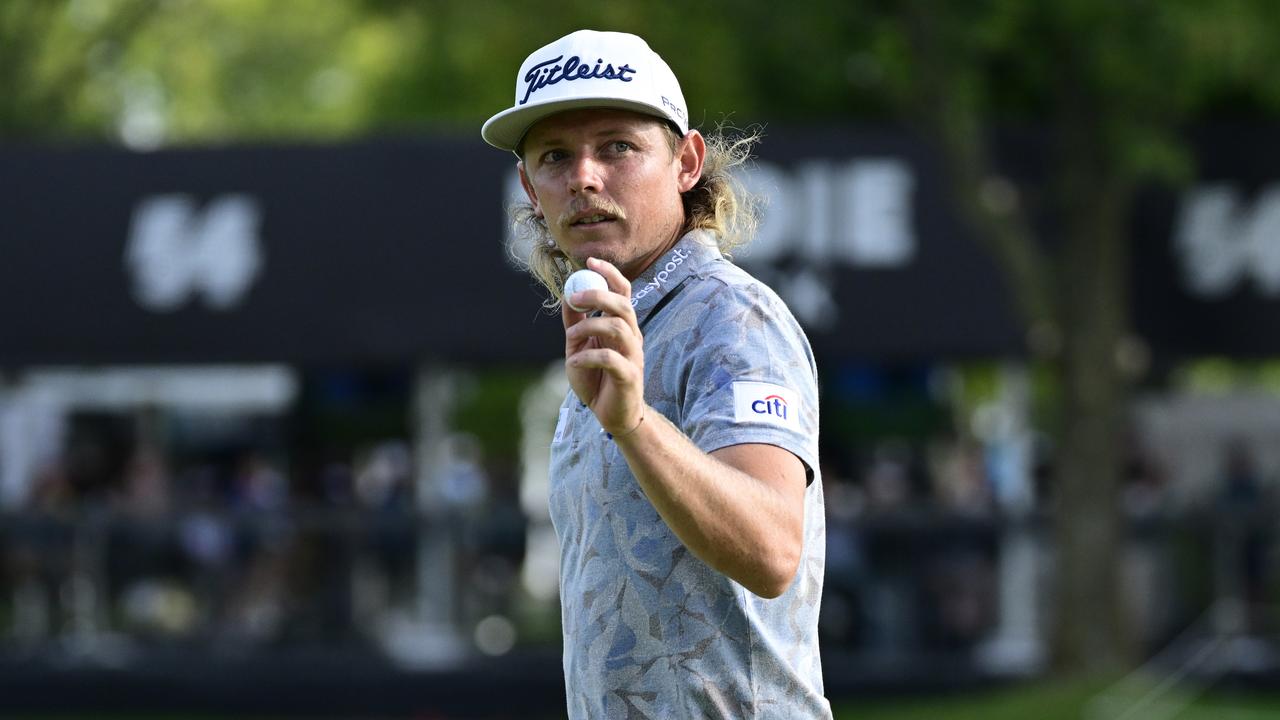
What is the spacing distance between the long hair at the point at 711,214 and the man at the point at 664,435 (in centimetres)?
6

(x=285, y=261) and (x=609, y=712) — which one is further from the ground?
(x=285, y=261)

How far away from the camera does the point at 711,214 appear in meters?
3.35

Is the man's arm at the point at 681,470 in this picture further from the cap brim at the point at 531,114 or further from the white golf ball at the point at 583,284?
the cap brim at the point at 531,114

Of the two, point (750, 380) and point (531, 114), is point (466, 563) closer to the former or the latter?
point (531, 114)

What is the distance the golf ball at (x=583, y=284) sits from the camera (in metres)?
2.68

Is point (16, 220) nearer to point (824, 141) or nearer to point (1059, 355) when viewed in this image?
point (824, 141)

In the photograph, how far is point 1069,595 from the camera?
14.6 metres

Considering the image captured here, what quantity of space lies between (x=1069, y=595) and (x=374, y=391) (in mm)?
6354

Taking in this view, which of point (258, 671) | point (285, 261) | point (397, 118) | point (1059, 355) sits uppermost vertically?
point (397, 118)

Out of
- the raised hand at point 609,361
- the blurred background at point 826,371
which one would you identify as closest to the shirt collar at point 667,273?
the raised hand at point 609,361

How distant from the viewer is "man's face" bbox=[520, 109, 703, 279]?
309 centimetres

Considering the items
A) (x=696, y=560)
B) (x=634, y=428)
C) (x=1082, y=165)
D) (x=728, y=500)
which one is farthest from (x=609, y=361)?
(x=1082, y=165)

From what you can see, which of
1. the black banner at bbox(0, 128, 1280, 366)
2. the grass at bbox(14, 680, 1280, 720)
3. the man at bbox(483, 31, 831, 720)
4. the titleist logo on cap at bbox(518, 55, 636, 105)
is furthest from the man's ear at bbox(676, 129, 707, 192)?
the black banner at bbox(0, 128, 1280, 366)

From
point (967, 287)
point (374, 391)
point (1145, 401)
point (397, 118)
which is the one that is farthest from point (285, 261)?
point (397, 118)
